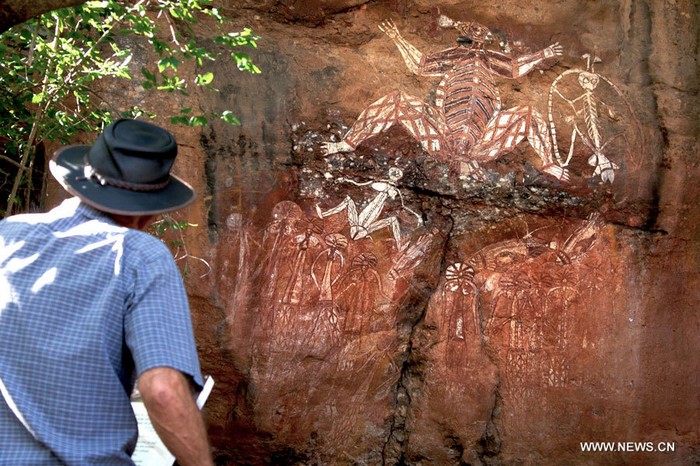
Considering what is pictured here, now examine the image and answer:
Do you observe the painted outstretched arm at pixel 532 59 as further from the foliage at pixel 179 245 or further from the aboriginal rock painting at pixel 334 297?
the foliage at pixel 179 245

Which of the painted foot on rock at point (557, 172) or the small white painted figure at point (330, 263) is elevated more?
the painted foot on rock at point (557, 172)

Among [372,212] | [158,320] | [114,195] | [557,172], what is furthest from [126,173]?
[557,172]

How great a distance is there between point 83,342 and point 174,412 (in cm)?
26

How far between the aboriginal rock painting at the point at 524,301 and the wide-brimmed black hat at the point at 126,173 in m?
3.04

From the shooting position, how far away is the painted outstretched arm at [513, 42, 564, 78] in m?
4.87

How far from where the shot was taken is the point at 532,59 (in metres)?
4.88

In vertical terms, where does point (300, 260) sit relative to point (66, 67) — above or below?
below

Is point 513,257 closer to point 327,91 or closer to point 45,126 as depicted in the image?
point 327,91

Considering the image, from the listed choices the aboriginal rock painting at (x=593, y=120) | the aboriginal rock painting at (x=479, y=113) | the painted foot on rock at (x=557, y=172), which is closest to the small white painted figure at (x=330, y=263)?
the aboriginal rock painting at (x=479, y=113)

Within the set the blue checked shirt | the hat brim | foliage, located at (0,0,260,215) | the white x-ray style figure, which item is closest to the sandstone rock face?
the white x-ray style figure

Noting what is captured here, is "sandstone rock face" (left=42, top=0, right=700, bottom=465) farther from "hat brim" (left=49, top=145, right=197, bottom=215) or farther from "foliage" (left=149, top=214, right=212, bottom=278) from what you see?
"hat brim" (left=49, top=145, right=197, bottom=215)

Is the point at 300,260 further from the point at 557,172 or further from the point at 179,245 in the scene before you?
the point at 557,172

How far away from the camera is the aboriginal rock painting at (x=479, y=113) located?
187 inches

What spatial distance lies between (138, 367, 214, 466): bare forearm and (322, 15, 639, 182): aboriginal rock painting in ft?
10.3
